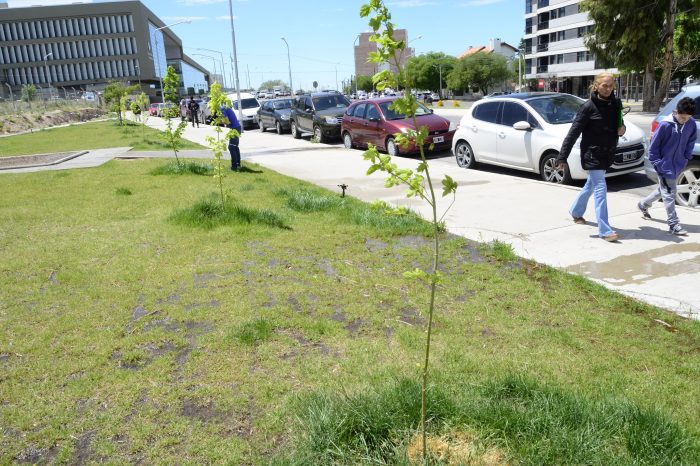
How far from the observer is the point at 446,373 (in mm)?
3604

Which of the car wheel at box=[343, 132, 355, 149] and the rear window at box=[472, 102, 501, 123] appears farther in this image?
the car wheel at box=[343, 132, 355, 149]

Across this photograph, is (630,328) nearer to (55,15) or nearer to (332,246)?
(332,246)

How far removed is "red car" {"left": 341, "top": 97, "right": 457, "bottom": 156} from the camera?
1589 cm

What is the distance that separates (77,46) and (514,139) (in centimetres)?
12871

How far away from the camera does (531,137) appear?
35.5ft

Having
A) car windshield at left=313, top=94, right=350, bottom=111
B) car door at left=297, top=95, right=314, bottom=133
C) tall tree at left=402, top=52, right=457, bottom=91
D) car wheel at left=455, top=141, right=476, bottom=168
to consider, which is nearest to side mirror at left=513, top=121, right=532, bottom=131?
car wheel at left=455, top=141, right=476, bottom=168

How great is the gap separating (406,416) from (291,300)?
230 centimetres

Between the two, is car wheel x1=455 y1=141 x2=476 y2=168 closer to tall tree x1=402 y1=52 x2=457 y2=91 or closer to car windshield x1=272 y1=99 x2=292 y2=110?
car windshield x1=272 y1=99 x2=292 y2=110

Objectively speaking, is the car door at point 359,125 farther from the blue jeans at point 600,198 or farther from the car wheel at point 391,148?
the blue jeans at point 600,198

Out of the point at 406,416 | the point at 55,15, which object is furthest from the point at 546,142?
the point at 55,15

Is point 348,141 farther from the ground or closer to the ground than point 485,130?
closer to the ground

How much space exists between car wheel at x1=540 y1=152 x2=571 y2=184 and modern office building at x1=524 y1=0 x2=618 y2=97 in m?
64.4

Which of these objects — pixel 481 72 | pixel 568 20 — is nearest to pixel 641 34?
pixel 568 20

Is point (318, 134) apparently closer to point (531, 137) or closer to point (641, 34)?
point (531, 137)
